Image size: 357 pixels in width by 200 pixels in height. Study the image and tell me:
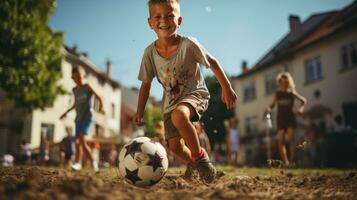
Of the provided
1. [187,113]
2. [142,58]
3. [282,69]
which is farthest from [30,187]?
[282,69]

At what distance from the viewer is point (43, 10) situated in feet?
63.4

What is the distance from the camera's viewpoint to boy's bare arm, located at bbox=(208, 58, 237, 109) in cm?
420

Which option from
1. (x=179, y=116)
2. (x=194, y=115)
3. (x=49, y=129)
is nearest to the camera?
(x=179, y=116)

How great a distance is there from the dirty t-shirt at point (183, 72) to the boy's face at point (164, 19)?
0.72 feet

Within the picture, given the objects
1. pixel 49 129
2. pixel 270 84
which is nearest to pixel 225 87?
pixel 270 84

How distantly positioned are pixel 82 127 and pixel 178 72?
14.8 ft

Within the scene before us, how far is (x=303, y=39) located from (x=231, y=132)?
17006 millimetres

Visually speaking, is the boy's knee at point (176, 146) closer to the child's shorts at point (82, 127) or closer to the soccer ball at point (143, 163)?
the soccer ball at point (143, 163)

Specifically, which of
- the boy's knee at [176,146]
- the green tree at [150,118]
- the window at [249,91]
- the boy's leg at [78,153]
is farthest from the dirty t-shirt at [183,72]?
the green tree at [150,118]

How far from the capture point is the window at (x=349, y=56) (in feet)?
73.1

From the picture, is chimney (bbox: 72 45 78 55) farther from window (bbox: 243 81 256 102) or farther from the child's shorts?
the child's shorts

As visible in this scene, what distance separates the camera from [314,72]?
26.4m

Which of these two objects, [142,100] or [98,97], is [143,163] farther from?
[98,97]

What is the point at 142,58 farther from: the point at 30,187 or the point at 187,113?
the point at 30,187
